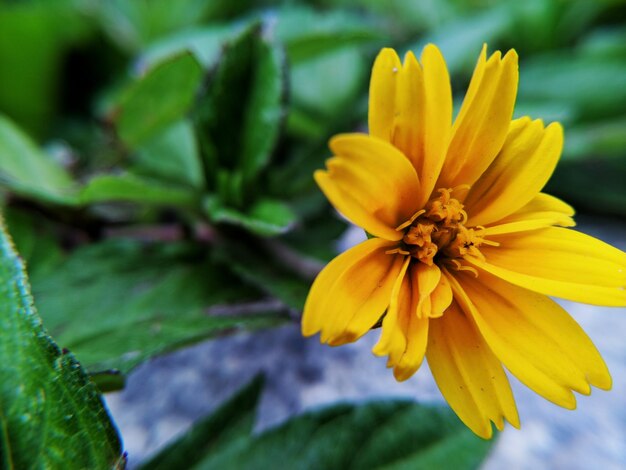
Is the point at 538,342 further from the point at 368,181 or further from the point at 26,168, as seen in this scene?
the point at 26,168

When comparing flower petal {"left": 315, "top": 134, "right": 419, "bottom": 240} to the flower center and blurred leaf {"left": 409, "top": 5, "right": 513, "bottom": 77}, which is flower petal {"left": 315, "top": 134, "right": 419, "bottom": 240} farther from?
blurred leaf {"left": 409, "top": 5, "right": 513, "bottom": 77}

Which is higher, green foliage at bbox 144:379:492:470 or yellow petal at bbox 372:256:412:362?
yellow petal at bbox 372:256:412:362

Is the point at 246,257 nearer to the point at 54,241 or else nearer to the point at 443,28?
the point at 54,241

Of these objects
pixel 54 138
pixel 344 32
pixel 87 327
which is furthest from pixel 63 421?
pixel 54 138

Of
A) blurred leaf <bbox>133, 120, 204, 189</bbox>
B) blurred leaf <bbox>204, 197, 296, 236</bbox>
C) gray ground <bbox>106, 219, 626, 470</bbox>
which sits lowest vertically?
gray ground <bbox>106, 219, 626, 470</bbox>

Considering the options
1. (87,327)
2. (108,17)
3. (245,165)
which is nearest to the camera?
(87,327)

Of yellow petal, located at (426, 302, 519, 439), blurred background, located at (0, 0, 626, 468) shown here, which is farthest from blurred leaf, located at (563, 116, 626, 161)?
yellow petal, located at (426, 302, 519, 439)

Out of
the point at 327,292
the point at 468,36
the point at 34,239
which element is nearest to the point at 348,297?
the point at 327,292

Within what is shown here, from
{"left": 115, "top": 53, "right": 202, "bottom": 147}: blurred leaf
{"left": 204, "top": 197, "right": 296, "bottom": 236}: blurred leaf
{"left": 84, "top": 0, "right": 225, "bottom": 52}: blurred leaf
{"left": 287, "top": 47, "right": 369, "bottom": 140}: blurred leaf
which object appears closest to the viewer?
{"left": 204, "top": 197, "right": 296, "bottom": 236}: blurred leaf
